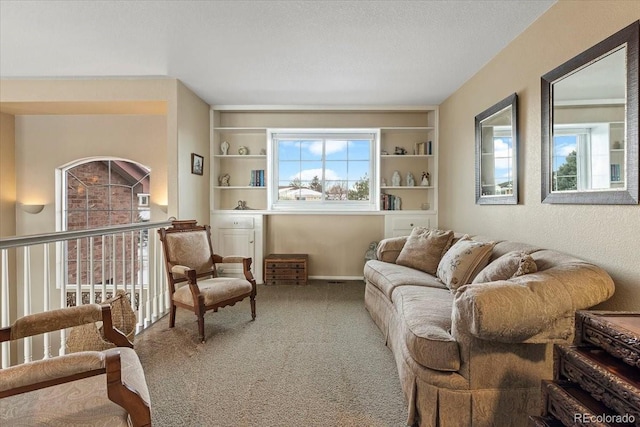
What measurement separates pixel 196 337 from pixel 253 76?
2.67m

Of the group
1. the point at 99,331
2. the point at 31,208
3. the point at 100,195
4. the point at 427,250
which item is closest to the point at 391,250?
the point at 427,250

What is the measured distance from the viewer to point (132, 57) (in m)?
2.98

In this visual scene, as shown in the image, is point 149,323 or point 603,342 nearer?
point 603,342

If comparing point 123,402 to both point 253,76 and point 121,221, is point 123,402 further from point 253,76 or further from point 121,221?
point 121,221

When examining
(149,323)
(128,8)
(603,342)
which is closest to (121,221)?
(149,323)

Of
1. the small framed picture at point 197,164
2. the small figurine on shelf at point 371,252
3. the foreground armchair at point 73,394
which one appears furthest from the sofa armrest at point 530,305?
the small framed picture at point 197,164

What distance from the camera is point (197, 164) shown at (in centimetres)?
405

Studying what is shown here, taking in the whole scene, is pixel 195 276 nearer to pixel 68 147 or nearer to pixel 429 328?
pixel 429 328

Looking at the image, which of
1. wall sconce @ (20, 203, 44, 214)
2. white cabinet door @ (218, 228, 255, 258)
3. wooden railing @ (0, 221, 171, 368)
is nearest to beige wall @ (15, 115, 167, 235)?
wall sconce @ (20, 203, 44, 214)

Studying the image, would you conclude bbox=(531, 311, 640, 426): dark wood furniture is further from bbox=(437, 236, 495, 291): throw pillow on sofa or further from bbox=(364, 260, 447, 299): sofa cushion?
bbox=(364, 260, 447, 299): sofa cushion

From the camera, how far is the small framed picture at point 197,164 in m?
3.93

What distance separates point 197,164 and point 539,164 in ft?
11.9

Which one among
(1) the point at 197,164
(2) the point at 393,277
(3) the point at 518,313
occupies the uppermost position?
(1) the point at 197,164

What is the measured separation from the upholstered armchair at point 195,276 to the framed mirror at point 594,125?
8.42 feet
